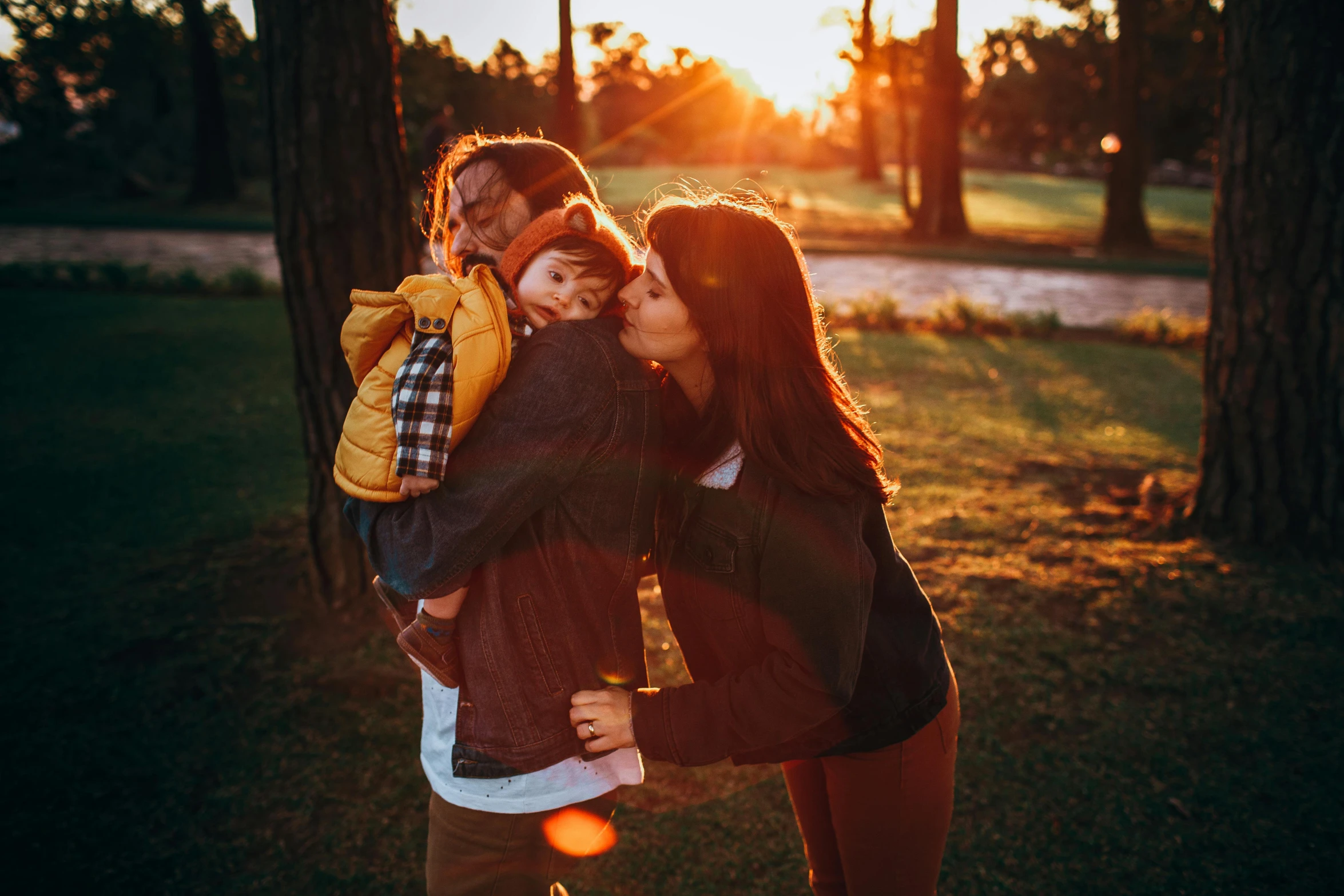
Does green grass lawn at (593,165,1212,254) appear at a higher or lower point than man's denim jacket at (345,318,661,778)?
higher

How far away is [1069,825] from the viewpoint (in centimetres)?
271

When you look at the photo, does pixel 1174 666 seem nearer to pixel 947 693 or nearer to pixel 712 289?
pixel 947 693

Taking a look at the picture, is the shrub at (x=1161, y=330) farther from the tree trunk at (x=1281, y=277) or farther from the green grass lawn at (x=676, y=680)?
the tree trunk at (x=1281, y=277)

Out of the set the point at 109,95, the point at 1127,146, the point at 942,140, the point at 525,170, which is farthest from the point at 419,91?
the point at 525,170

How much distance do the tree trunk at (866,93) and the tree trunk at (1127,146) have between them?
256 inches

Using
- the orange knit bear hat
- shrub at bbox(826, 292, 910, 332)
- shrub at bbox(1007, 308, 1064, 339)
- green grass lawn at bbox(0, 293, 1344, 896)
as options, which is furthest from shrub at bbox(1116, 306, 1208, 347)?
the orange knit bear hat

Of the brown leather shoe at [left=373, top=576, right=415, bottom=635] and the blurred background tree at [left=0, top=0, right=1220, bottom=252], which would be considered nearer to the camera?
the brown leather shoe at [left=373, top=576, right=415, bottom=635]

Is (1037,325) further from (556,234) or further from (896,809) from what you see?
(556,234)

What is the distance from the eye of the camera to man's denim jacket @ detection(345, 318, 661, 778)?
4.64ft

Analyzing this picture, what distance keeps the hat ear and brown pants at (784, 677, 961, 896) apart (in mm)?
1165

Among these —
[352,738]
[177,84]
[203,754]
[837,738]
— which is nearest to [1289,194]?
[837,738]

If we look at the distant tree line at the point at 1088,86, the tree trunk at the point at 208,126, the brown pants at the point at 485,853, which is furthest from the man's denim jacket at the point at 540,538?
the tree trunk at the point at 208,126

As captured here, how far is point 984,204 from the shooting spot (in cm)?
3488

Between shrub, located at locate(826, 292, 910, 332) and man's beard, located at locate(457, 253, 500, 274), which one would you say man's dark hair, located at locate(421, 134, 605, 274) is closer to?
man's beard, located at locate(457, 253, 500, 274)
